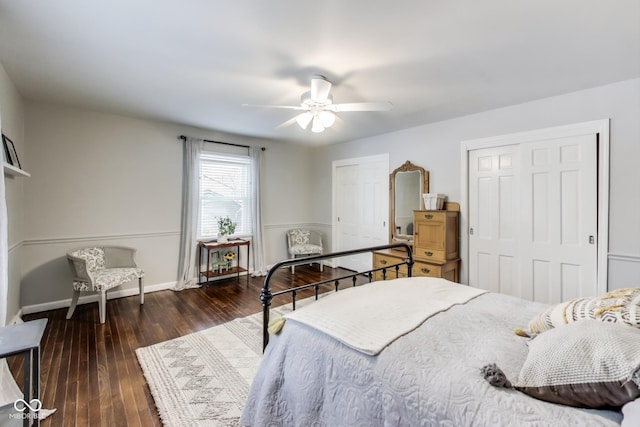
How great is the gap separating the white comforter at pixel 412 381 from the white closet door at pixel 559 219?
1948 millimetres

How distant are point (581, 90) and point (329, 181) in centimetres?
385

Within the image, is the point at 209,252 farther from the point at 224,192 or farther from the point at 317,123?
the point at 317,123

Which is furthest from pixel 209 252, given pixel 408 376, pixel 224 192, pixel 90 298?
pixel 408 376

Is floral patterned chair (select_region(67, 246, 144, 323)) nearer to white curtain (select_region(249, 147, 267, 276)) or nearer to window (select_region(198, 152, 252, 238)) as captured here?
window (select_region(198, 152, 252, 238))

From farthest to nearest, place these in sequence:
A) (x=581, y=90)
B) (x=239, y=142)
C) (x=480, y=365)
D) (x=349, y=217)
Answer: (x=349, y=217), (x=239, y=142), (x=581, y=90), (x=480, y=365)

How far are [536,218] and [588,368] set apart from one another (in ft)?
9.48

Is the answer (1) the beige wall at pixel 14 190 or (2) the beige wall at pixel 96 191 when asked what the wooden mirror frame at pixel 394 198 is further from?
(1) the beige wall at pixel 14 190

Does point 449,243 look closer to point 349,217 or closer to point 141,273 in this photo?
point 349,217

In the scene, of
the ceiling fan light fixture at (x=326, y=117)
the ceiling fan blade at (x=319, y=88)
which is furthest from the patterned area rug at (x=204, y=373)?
the ceiling fan blade at (x=319, y=88)

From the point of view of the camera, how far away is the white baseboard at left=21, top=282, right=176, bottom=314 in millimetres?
3314

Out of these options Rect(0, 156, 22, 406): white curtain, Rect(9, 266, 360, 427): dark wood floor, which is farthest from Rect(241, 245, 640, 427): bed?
Rect(0, 156, 22, 406): white curtain

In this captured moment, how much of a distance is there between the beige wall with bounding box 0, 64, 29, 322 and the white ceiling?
167mm

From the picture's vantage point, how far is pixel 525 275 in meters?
3.29

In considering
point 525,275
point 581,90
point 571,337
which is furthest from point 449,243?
point 571,337
